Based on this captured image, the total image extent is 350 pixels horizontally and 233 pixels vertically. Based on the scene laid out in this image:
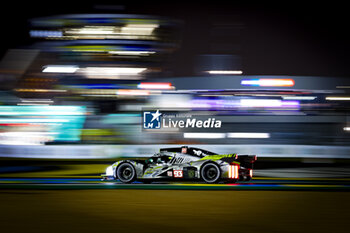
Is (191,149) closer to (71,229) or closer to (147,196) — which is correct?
(147,196)

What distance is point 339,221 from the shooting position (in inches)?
236

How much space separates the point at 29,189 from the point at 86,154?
10.6 meters

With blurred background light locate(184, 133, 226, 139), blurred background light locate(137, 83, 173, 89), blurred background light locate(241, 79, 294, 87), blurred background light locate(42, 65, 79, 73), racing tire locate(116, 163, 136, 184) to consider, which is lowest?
racing tire locate(116, 163, 136, 184)

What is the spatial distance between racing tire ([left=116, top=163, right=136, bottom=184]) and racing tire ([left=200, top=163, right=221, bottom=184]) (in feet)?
5.76

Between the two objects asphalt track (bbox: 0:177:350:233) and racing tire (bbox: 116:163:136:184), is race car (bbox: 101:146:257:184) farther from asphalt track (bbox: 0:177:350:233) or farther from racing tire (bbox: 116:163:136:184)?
asphalt track (bbox: 0:177:350:233)

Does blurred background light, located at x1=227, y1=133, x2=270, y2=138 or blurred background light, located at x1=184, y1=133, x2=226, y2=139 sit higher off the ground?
blurred background light, located at x1=227, y1=133, x2=270, y2=138

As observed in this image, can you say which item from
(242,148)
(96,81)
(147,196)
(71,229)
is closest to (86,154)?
(242,148)

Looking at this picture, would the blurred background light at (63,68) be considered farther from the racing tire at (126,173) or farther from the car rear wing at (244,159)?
the car rear wing at (244,159)

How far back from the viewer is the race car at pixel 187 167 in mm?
10148

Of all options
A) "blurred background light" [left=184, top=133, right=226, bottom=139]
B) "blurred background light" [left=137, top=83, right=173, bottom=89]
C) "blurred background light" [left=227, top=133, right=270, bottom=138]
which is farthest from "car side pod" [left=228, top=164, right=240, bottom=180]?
"blurred background light" [left=137, top=83, right=173, bottom=89]

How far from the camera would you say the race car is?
400 inches

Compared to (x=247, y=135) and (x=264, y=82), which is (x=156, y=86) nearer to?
(x=247, y=135)

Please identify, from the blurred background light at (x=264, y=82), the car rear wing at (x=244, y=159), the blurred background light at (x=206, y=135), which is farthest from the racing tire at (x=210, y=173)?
the blurred background light at (x=264, y=82)

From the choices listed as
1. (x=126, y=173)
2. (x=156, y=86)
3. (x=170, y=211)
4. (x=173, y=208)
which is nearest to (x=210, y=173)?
(x=126, y=173)
